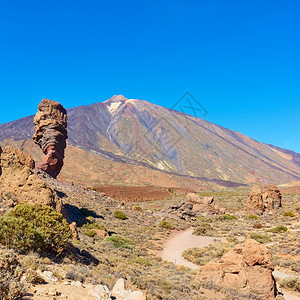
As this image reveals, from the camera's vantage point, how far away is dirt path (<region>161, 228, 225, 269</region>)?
18.7m

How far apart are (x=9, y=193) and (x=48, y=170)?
21.5 metres

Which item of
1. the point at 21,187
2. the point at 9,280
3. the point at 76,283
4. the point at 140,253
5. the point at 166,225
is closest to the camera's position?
the point at 9,280

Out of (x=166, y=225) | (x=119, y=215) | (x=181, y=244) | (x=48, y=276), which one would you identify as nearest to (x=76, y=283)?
(x=48, y=276)

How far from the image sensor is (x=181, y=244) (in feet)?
77.4

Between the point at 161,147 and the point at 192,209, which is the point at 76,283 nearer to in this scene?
the point at 192,209

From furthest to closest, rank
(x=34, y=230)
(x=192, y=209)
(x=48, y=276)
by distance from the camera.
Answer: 1. (x=192, y=209)
2. (x=34, y=230)
3. (x=48, y=276)

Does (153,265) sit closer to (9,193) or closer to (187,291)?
(187,291)

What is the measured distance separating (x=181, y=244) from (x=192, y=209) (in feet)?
57.3

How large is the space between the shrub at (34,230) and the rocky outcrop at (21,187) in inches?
172

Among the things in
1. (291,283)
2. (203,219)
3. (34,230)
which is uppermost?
(203,219)

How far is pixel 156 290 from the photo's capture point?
32.0 feet

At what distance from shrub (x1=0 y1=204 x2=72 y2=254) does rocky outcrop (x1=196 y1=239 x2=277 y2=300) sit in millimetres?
7254

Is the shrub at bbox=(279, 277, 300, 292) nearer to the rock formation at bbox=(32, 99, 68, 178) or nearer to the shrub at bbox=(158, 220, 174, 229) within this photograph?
the shrub at bbox=(158, 220, 174, 229)

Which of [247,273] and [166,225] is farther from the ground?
[166,225]
